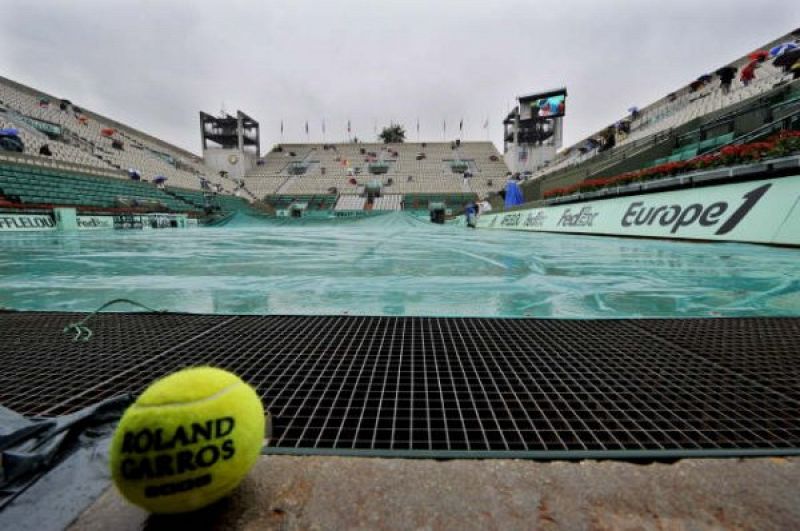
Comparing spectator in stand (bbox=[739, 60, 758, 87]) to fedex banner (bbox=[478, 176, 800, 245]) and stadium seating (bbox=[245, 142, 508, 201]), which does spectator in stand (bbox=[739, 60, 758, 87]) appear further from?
stadium seating (bbox=[245, 142, 508, 201])

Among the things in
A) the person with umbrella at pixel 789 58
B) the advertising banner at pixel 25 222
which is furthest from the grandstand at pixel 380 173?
the person with umbrella at pixel 789 58

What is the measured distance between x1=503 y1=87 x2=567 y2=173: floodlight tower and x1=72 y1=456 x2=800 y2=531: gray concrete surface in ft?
156

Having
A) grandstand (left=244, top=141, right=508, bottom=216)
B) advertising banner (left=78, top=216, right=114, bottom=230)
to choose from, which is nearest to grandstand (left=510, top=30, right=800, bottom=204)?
grandstand (left=244, top=141, right=508, bottom=216)

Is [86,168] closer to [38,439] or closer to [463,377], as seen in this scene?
[38,439]

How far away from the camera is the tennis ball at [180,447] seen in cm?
→ 80

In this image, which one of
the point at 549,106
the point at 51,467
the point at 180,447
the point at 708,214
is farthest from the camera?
the point at 549,106

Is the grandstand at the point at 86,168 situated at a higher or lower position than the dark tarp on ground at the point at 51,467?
higher

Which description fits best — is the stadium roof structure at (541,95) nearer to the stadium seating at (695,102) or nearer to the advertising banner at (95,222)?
the stadium seating at (695,102)

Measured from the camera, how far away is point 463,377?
5.65 feet

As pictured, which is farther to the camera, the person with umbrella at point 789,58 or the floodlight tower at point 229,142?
the floodlight tower at point 229,142

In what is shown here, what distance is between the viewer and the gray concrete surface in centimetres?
81

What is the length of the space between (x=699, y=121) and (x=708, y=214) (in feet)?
53.0

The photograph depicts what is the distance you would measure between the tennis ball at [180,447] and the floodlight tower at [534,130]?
48.0 meters

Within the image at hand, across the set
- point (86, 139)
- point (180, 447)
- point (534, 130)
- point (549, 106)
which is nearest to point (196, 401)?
point (180, 447)
